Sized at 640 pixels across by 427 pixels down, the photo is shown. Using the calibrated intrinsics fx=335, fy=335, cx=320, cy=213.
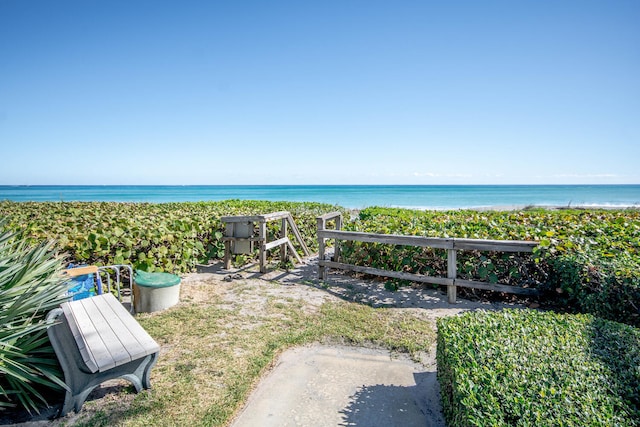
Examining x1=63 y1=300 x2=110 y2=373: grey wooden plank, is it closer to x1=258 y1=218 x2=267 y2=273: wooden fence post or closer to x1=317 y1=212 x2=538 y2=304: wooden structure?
x1=258 y1=218 x2=267 y2=273: wooden fence post

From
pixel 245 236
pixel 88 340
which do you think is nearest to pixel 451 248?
pixel 245 236

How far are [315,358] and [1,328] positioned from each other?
3.07 metres

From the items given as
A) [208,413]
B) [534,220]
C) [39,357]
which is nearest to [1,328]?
[39,357]

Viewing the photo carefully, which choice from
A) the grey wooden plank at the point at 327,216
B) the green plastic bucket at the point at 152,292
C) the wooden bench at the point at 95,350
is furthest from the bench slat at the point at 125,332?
the grey wooden plank at the point at 327,216

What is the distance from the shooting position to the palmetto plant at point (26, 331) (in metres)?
2.93

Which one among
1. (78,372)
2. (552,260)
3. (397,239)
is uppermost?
(397,239)

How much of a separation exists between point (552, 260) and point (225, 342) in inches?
200

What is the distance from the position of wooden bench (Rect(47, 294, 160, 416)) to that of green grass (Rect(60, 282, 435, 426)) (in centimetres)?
22

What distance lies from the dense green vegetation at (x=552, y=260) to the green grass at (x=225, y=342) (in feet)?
5.65

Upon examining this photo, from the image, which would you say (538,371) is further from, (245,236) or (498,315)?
(245,236)

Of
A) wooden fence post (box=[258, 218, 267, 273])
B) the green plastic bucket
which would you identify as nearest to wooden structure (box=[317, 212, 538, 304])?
wooden fence post (box=[258, 218, 267, 273])

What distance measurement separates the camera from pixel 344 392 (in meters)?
3.36

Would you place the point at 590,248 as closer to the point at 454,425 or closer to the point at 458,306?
the point at 458,306

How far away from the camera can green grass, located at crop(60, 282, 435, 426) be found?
302 cm
